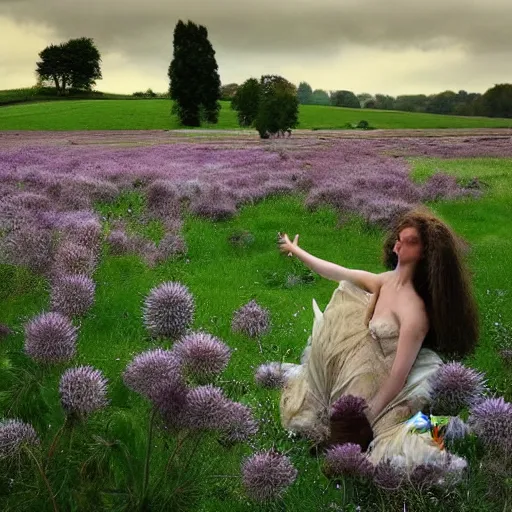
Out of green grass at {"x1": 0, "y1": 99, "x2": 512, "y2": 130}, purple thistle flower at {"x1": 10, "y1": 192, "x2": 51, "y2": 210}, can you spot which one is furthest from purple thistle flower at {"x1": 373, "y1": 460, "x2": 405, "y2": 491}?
green grass at {"x1": 0, "y1": 99, "x2": 512, "y2": 130}

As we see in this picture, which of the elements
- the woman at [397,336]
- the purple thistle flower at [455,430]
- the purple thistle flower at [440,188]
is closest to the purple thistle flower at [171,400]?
the woman at [397,336]

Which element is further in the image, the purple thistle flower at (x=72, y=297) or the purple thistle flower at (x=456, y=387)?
the purple thistle flower at (x=72, y=297)

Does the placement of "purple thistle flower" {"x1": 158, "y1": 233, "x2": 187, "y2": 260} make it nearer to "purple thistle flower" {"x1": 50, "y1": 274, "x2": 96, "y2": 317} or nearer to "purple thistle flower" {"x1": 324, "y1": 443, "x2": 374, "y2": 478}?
"purple thistle flower" {"x1": 50, "y1": 274, "x2": 96, "y2": 317}

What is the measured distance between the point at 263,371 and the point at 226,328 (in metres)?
2.09

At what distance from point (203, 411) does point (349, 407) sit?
94 centimetres

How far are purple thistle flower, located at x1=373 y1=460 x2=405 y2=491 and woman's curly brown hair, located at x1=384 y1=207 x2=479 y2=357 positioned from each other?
1405 millimetres

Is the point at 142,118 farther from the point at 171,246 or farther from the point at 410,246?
the point at 410,246

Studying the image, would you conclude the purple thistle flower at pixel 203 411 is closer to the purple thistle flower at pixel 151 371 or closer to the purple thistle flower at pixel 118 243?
the purple thistle flower at pixel 151 371

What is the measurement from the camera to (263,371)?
5.26 metres

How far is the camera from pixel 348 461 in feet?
9.05

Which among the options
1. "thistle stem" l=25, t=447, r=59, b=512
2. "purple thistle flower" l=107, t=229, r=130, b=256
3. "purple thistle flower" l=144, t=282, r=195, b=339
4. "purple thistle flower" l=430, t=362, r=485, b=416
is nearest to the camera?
"thistle stem" l=25, t=447, r=59, b=512

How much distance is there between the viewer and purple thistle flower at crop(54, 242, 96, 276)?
328 inches

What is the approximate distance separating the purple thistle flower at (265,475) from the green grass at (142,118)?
32125mm

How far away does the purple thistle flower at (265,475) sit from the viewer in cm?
280
